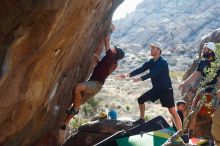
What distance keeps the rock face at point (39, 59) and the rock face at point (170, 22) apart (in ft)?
327

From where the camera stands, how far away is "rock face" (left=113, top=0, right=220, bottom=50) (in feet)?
425

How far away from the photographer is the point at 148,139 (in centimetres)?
1360

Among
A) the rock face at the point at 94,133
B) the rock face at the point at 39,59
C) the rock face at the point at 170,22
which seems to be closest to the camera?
the rock face at the point at 39,59

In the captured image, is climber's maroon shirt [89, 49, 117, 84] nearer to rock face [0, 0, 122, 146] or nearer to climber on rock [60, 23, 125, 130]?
climber on rock [60, 23, 125, 130]

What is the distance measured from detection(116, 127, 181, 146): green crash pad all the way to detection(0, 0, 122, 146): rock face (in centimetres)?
225

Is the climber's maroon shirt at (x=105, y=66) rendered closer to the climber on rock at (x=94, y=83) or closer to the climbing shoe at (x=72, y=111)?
the climber on rock at (x=94, y=83)

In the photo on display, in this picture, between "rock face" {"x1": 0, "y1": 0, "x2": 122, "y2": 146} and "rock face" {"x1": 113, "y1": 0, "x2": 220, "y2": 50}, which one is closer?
"rock face" {"x1": 0, "y1": 0, "x2": 122, "y2": 146}

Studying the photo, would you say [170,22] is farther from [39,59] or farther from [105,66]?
[39,59]

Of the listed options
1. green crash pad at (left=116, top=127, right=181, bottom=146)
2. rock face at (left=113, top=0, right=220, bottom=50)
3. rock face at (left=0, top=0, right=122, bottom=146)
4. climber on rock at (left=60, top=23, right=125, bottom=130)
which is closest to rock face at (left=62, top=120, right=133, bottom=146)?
climber on rock at (left=60, top=23, right=125, bottom=130)

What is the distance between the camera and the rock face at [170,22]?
129500 millimetres

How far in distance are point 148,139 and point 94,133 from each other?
136 inches

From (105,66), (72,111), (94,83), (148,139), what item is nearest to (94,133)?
(72,111)

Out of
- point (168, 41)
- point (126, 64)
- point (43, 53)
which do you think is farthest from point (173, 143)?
point (168, 41)

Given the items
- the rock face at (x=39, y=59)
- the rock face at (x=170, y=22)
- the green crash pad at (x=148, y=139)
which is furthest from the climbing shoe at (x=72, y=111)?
the rock face at (x=170, y=22)
